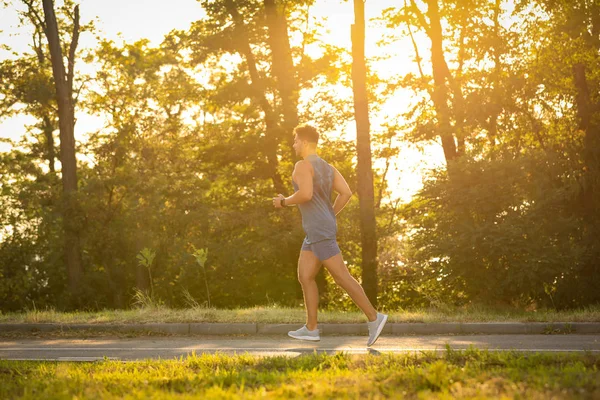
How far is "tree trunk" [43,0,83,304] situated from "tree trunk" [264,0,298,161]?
698cm

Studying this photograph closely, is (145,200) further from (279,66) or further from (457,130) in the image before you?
(457,130)

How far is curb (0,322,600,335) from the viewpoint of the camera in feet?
32.5

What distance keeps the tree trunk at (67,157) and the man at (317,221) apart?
59.3ft

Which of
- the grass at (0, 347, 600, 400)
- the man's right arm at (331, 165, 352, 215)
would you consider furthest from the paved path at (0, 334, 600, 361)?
the man's right arm at (331, 165, 352, 215)

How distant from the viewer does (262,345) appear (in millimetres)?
9016

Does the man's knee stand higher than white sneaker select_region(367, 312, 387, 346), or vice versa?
the man's knee

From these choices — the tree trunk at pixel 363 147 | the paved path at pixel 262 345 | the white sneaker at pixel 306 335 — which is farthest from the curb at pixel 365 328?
the tree trunk at pixel 363 147

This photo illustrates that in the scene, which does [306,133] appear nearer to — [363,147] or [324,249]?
[324,249]

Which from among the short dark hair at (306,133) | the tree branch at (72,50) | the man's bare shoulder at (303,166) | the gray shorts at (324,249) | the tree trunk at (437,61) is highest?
the tree branch at (72,50)

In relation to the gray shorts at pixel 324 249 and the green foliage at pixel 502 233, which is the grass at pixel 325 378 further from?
the green foliage at pixel 502 233

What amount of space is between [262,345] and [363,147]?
10.3 metres

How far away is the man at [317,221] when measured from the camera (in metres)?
7.86

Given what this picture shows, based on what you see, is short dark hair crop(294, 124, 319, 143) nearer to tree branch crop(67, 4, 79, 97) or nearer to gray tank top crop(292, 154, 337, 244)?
gray tank top crop(292, 154, 337, 244)

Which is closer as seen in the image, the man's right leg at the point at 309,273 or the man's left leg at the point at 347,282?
the man's left leg at the point at 347,282
